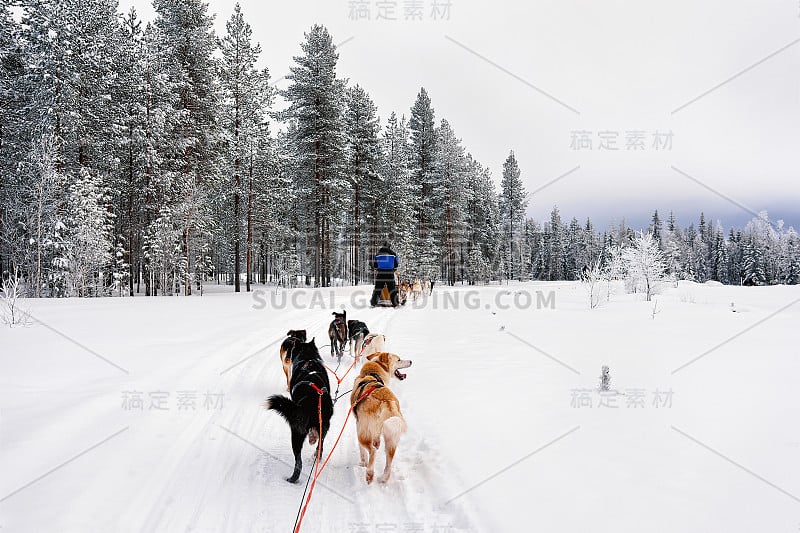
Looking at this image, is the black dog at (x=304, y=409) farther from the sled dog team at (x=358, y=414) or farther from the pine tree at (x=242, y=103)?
the pine tree at (x=242, y=103)

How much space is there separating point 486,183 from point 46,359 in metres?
47.8

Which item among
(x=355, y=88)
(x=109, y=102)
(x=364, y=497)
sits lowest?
(x=364, y=497)

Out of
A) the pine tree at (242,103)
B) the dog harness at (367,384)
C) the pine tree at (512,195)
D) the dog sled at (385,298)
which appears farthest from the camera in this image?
the pine tree at (512,195)

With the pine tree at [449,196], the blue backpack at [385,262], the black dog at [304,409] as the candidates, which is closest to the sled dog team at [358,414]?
the black dog at [304,409]

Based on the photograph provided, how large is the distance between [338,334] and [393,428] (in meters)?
4.99

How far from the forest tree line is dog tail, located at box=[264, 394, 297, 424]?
18694mm

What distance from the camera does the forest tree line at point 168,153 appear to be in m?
17.8

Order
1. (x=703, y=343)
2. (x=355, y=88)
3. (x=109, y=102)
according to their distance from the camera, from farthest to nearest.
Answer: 1. (x=355, y=88)
2. (x=109, y=102)
3. (x=703, y=343)

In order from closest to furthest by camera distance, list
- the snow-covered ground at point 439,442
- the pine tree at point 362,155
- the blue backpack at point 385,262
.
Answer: the snow-covered ground at point 439,442, the blue backpack at point 385,262, the pine tree at point 362,155

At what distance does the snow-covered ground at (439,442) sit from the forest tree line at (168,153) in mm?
13286

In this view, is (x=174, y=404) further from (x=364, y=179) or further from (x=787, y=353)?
(x=364, y=179)

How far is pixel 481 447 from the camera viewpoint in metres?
3.89

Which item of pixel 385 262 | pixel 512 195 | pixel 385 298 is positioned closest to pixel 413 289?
pixel 385 298

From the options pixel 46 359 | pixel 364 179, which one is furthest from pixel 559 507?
pixel 364 179
